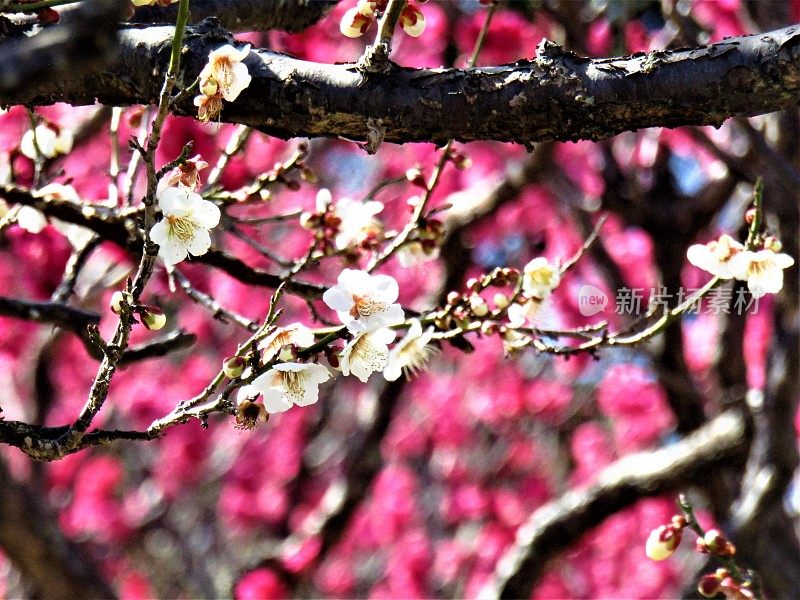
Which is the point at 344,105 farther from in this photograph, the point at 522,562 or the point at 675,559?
the point at 675,559

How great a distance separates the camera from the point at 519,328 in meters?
1.76

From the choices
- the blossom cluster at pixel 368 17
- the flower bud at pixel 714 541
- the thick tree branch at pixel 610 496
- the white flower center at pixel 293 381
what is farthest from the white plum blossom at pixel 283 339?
the thick tree branch at pixel 610 496

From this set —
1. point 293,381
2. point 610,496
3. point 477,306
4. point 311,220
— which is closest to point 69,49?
point 293,381

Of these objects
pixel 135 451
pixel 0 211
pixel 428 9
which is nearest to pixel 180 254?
pixel 0 211

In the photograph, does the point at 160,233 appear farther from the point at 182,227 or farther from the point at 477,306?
the point at 477,306

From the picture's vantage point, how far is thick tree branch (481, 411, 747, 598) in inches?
136

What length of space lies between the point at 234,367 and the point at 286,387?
83mm

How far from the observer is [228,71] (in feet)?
4.66

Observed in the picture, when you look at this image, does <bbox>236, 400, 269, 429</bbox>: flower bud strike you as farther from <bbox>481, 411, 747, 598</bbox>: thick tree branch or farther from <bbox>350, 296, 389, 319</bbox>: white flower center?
<bbox>481, 411, 747, 598</bbox>: thick tree branch

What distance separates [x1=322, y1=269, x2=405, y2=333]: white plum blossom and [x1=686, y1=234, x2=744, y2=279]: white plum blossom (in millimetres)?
616

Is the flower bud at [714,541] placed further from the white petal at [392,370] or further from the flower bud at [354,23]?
the flower bud at [354,23]

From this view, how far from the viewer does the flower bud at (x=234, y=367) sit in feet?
4.47

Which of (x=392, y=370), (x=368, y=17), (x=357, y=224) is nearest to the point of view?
(x=392, y=370)

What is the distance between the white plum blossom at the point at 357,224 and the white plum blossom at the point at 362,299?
572 mm
